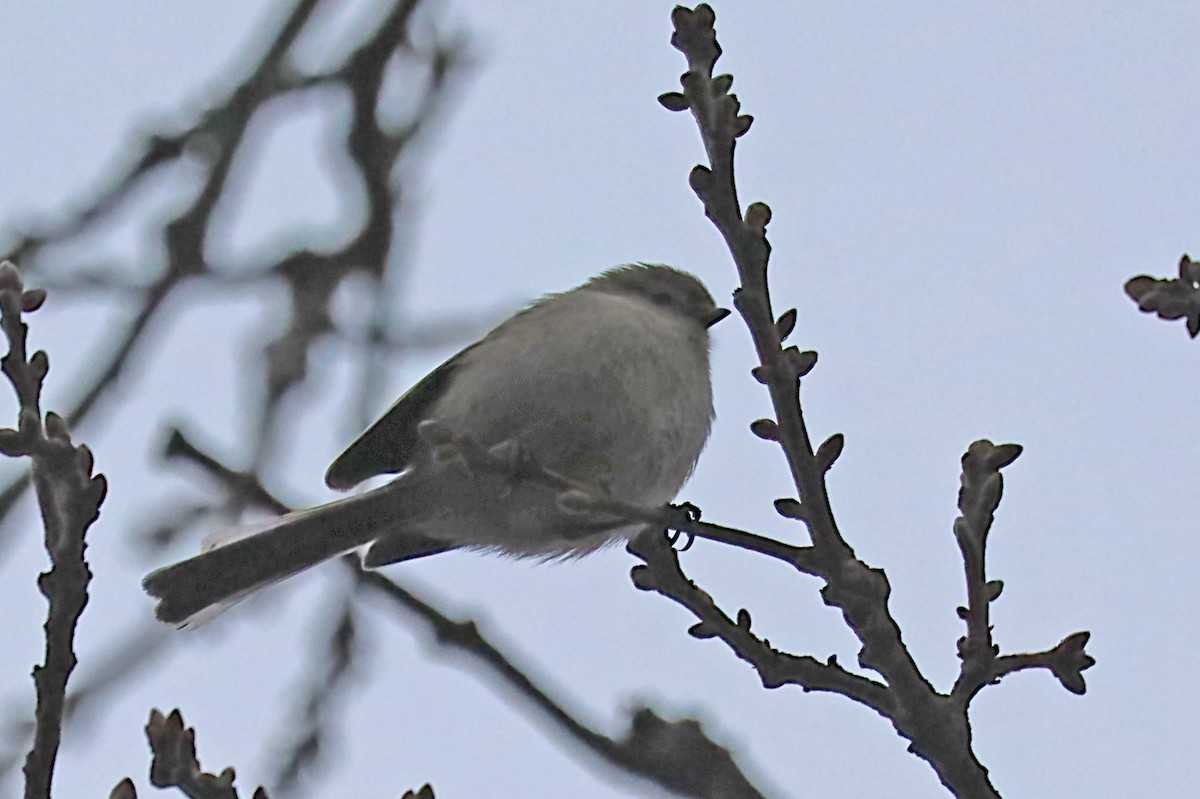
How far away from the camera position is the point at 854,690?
7.68 ft

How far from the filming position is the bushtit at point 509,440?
3721 millimetres

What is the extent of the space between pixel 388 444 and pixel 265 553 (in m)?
0.45

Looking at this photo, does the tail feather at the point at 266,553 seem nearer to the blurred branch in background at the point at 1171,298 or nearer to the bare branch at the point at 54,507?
the bare branch at the point at 54,507

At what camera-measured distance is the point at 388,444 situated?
404 cm

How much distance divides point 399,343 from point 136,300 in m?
0.76

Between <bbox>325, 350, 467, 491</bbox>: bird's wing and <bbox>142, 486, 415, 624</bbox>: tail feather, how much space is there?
0.41 ft

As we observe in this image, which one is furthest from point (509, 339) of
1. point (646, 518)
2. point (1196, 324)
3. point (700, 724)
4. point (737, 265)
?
point (1196, 324)

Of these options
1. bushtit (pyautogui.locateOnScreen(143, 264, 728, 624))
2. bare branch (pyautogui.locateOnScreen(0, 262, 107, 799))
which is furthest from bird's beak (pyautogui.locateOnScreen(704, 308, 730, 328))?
bare branch (pyautogui.locateOnScreen(0, 262, 107, 799))

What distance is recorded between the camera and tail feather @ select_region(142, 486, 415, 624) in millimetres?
3619

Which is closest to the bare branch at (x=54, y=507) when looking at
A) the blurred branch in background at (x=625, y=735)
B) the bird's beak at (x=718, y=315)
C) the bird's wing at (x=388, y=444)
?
the blurred branch in background at (x=625, y=735)

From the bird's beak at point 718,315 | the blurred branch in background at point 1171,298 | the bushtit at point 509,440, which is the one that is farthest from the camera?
the bird's beak at point 718,315

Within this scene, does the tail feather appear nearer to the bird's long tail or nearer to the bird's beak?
the bird's long tail

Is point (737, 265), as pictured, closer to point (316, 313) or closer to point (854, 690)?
point (854, 690)

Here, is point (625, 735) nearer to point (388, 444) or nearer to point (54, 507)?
point (54, 507)
